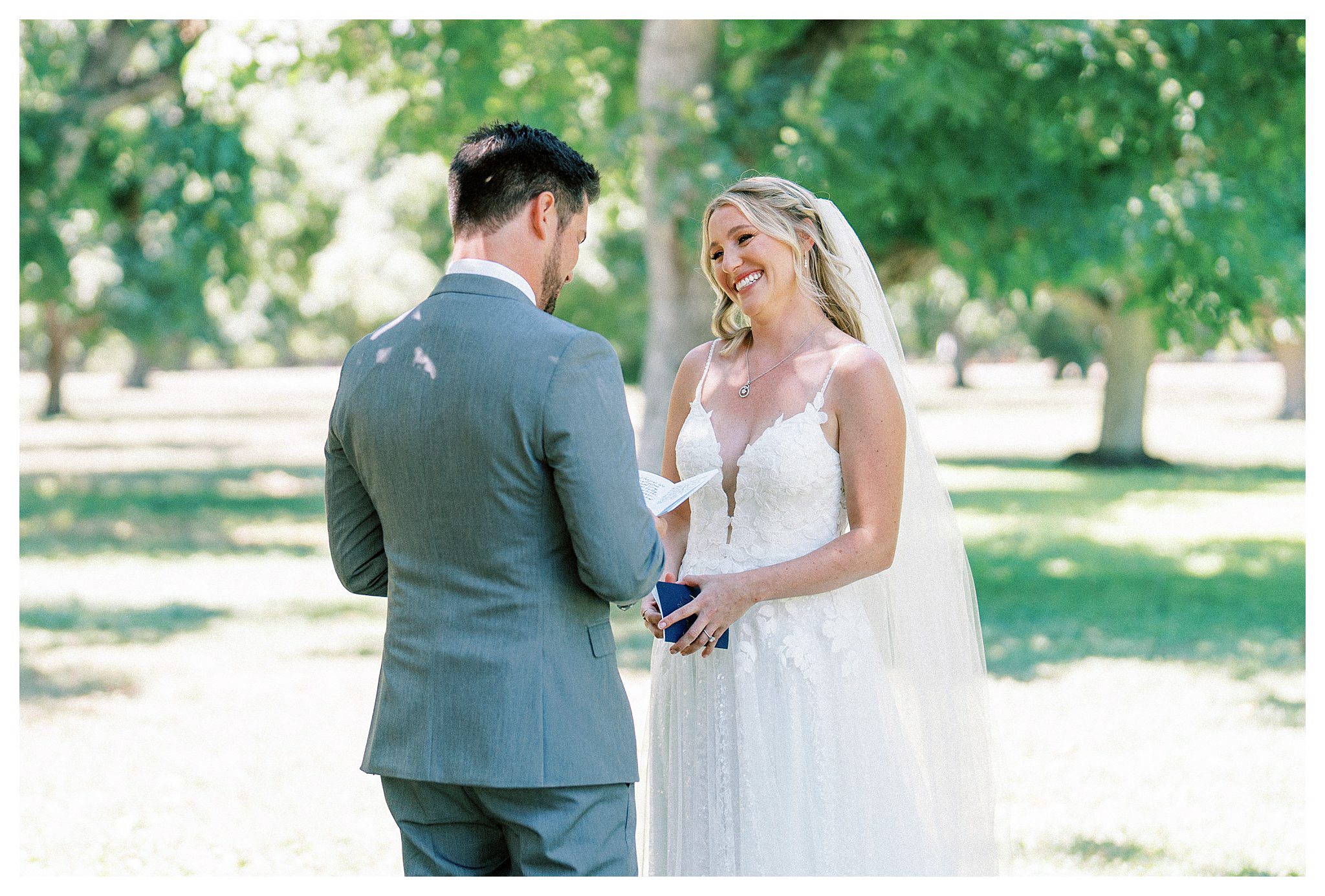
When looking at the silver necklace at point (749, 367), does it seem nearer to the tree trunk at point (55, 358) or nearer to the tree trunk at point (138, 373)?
the tree trunk at point (55, 358)

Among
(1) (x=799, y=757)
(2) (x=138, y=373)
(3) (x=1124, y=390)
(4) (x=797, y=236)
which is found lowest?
(1) (x=799, y=757)

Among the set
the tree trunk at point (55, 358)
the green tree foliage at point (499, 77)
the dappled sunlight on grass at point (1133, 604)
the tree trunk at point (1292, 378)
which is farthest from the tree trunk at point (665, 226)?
the tree trunk at point (55, 358)

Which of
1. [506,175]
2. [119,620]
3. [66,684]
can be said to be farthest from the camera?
[119,620]

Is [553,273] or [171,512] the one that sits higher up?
[553,273]

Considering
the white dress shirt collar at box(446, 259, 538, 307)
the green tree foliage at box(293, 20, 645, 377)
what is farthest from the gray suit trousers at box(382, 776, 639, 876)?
the green tree foliage at box(293, 20, 645, 377)

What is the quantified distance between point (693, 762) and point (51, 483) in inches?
851

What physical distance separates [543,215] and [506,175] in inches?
4.4

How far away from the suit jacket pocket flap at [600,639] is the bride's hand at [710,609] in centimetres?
46

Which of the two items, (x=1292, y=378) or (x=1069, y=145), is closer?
(x=1069, y=145)

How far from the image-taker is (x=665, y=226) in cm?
1225

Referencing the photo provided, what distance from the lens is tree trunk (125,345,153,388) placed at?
231ft

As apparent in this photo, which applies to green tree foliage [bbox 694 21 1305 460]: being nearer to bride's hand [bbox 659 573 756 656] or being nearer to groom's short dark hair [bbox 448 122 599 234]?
bride's hand [bbox 659 573 756 656]

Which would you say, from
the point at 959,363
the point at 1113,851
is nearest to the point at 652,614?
the point at 1113,851

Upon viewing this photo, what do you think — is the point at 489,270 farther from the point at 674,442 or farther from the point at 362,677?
the point at 362,677
